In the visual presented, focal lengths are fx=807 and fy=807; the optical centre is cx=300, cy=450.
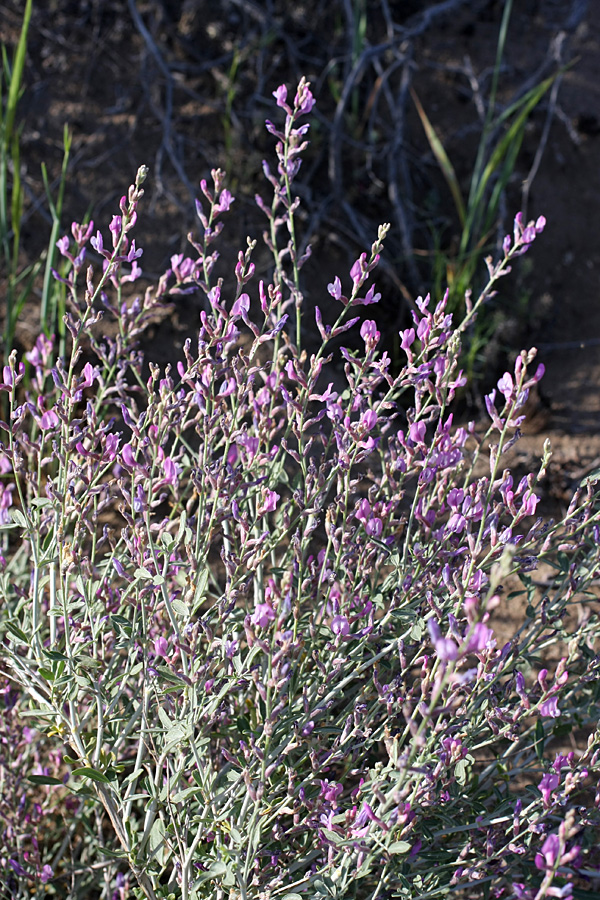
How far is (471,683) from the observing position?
1865 mm

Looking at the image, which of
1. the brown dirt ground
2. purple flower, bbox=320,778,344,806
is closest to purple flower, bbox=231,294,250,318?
purple flower, bbox=320,778,344,806

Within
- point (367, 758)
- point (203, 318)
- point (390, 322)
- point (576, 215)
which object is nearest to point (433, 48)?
point (576, 215)

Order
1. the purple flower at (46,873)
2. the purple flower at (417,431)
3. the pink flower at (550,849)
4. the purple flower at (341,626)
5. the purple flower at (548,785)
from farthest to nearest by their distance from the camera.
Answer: the purple flower at (46,873)
the purple flower at (417,431)
the purple flower at (341,626)
the purple flower at (548,785)
the pink flower at (550,849)

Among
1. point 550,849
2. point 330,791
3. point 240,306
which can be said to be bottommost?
point 330,791

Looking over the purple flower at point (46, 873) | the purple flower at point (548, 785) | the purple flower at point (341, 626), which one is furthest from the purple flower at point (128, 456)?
the purple flower at point (46, 873)

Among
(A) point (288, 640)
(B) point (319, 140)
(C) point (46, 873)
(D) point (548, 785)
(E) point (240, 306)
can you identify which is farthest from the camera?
(B) point (319, 140)

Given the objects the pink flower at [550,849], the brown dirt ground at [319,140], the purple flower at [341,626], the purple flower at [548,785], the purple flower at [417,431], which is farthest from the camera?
the brown dirt ground at [319,140]

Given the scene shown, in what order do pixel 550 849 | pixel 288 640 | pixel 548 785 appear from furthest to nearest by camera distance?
pixel 548 785
pixel 288 640
pixel 550 849

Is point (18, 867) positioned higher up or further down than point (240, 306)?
further down

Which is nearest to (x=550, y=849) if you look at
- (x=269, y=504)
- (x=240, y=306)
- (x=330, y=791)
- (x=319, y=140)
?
(x=330, y=791)

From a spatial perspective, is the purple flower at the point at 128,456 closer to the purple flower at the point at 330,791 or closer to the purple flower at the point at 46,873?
the purple flower at the point at 330,791

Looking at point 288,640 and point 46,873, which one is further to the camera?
point 46,873

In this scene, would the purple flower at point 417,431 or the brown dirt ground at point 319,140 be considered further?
the brown dirt ground at point 319,140

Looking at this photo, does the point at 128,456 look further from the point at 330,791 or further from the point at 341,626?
the point at 330,791
